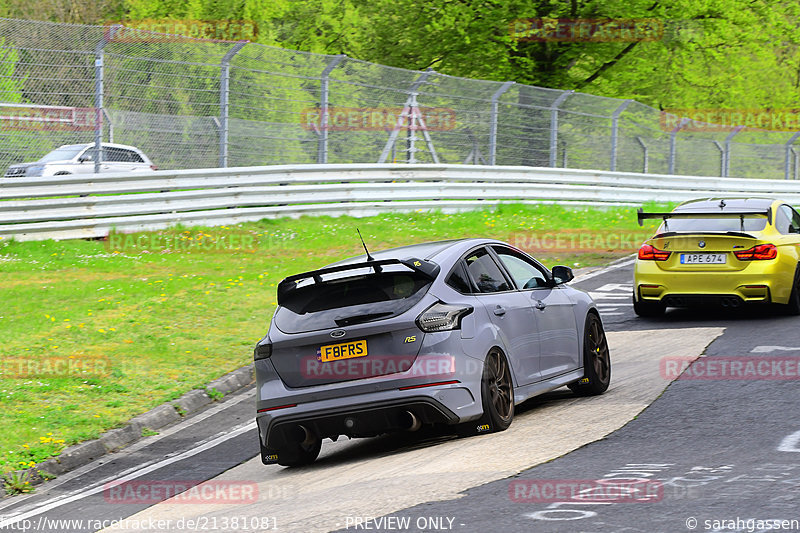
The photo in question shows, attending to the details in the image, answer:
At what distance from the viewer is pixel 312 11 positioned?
50.9 metres

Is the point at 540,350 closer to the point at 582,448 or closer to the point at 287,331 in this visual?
the point at 582,448

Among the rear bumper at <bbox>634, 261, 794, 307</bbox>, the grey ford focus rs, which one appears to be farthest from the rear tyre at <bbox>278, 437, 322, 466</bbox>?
the rear bumper at <bbox>634, 261, 794, 307</bbox>

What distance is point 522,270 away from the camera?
9.23 m

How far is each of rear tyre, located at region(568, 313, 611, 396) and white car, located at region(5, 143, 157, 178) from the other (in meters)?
10.7

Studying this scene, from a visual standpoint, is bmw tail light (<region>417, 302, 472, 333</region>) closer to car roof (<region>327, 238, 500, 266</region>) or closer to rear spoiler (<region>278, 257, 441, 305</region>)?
rear spoiler (<region>278, 257, 441, 305</region>)

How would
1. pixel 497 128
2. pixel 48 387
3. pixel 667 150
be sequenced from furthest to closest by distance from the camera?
pixel 667 150
pixel 497 128
pixel 48 387

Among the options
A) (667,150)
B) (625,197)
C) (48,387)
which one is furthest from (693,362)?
(667,150)

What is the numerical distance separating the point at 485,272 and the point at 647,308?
5.61 metres

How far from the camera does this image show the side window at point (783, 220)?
42.7 feet

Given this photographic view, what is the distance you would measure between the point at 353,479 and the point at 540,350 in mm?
2267

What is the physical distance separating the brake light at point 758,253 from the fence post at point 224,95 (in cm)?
1056

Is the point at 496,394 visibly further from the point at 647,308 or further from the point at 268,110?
the point at 268,110

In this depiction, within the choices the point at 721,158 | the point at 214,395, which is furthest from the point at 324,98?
the point at 721,158

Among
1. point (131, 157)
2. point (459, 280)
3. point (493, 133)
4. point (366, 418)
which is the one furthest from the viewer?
point (493, 133)
